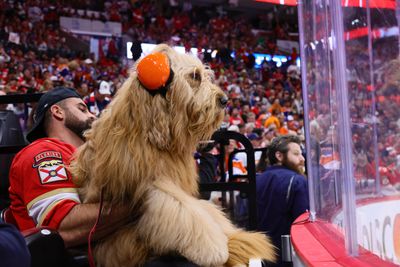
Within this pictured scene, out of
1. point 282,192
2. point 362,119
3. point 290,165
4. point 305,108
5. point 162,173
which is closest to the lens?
point 362,119

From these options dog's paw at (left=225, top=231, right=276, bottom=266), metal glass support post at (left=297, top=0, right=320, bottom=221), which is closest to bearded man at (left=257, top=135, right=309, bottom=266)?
metal glass support post at (left=297, top=0, right=320, bottom=221)

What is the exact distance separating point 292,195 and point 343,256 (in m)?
2.00

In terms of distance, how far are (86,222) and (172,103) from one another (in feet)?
1.72

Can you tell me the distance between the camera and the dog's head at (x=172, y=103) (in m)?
1.80

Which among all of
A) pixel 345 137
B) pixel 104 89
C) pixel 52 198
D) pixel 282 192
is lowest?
pixel 282 192

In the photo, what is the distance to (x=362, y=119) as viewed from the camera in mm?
1466

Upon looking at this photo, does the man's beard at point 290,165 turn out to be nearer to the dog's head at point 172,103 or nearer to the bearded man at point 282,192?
the bearded man at point 282,192

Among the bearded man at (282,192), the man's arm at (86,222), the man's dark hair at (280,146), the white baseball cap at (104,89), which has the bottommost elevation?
the bearded man at (282,192)

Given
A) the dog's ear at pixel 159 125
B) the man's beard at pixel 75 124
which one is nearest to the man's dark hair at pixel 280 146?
the man's beard at pixel 75 124

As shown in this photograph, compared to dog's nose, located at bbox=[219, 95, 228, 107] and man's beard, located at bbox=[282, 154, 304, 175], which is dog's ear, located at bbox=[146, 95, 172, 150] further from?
man's beard, located at bbox=[282, 154, 304, 175]

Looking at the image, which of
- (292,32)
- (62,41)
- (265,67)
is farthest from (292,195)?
(292,32)

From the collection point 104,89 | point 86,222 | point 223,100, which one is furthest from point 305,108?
point 104,89

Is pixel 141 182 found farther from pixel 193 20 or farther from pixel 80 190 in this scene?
pixel 193 20

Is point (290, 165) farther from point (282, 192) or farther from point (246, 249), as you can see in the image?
point (246, 249)
